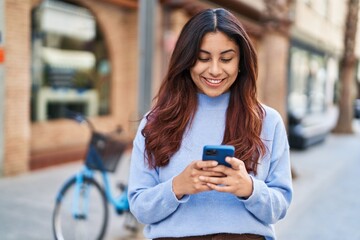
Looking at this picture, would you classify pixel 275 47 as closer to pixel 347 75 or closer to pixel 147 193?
pixel 147 193

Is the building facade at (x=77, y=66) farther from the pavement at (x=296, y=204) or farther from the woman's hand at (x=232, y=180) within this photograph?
the woman's hand at (x=232, y=180)

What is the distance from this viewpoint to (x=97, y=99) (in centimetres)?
1023

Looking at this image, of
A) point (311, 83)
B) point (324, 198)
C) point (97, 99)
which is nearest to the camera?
point (324, 198)

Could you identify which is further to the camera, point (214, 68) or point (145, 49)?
point (145, 49)

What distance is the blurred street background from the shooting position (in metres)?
5.26

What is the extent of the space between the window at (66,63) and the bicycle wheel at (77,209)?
4.36 m

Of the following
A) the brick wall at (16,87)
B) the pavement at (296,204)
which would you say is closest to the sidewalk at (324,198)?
the pavement at (296,204)

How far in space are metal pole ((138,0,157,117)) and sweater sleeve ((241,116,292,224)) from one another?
3.08m

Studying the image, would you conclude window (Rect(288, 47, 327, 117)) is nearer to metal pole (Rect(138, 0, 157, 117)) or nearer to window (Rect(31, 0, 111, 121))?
window (Rect(31, 0, 111, 121))

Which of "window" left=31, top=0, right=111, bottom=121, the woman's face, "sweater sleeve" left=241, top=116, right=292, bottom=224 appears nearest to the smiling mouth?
the woman's face

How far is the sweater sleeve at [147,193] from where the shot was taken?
5.11 feet

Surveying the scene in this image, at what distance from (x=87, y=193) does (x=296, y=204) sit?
3397mm

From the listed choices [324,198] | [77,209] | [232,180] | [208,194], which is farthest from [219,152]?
[324,198]

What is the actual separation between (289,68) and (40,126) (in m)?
15.8
